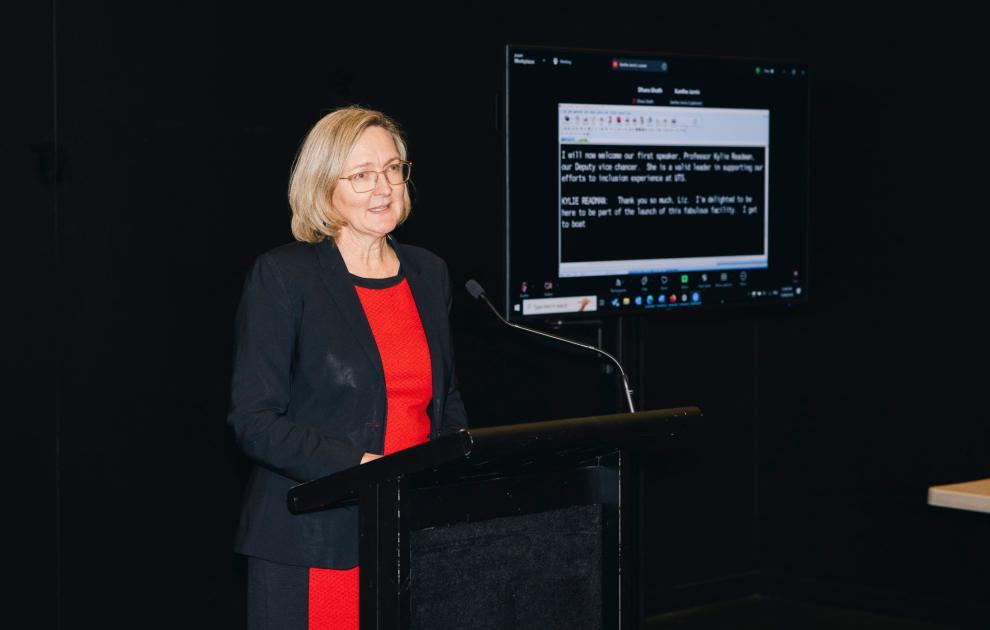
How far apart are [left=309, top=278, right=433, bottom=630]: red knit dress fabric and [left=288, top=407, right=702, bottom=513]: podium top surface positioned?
1.43ft

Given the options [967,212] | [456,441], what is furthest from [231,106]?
Result: [967,212]

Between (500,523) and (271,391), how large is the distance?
58 centimetres

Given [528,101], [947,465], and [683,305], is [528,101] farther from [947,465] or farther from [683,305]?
[947,465]

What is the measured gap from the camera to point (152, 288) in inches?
136

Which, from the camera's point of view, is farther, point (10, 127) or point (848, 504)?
point (848, 504)

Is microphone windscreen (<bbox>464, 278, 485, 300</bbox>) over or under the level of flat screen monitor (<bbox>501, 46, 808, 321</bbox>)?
under

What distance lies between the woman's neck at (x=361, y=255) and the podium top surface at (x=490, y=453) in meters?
0.66

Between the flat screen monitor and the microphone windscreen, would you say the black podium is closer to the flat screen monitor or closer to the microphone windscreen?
the microphone windscreen

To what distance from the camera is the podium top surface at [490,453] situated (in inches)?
70.6

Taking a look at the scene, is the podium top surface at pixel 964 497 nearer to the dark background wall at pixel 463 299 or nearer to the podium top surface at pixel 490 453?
the podium top surface at pixel 490 453

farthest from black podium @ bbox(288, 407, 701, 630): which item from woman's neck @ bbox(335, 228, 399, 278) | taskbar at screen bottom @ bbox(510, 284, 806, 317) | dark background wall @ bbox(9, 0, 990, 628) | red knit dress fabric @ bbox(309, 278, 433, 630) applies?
dark background wall @ bbox(9, 0, 990, 628)

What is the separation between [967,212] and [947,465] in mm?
847

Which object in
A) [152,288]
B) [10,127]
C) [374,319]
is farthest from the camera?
[152,288]

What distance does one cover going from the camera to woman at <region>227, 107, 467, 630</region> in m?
2.35
